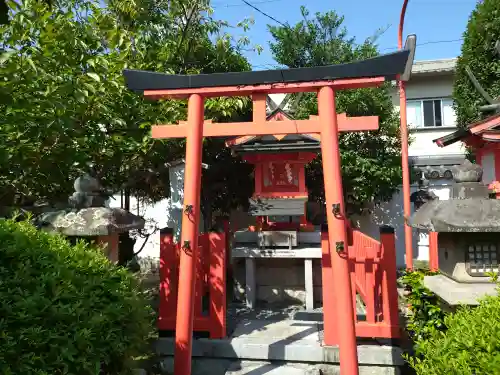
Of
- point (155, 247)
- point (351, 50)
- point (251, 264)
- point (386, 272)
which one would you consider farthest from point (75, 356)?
point (351, 50)

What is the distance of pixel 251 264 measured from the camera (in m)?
7.80

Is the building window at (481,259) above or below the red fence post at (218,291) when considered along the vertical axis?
above

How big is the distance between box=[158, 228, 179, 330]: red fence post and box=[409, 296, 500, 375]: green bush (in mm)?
3379

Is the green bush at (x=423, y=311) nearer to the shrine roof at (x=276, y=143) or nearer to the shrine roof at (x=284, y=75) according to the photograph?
the shrine roof at (x=284, y=75)

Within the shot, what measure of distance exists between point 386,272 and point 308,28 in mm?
12315

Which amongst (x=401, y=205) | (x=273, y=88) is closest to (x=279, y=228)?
(x=273, y=88)

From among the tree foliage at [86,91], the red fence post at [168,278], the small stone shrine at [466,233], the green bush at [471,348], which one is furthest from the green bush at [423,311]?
the tree foliage at [86,91]

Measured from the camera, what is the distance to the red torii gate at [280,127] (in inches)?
156

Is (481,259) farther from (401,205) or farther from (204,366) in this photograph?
(401,205)

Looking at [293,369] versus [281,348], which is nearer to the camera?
[293,369]

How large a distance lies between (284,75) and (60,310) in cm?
333

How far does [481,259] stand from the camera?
3611 mm

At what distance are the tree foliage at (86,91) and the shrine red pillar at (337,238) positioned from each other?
2920 mm

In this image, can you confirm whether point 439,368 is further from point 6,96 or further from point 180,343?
point 6,96
